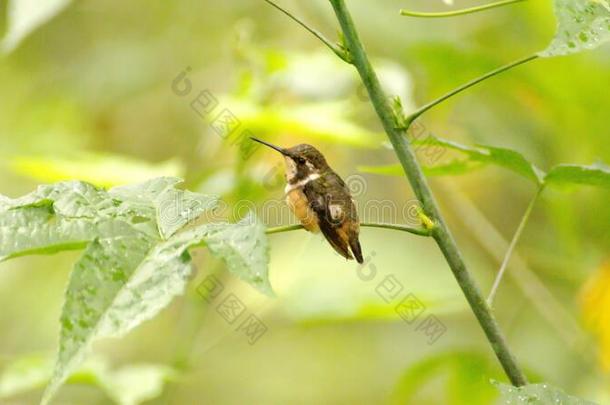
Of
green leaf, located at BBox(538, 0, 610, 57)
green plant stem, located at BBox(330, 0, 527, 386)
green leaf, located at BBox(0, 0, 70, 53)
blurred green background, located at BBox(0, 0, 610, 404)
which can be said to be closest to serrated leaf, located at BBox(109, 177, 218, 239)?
green plant stem, located at BBox(330, 0, 527, 386)

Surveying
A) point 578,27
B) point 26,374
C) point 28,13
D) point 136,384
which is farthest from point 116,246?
point 26,374

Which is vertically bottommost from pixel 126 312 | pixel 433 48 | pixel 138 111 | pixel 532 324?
pixel 532 324

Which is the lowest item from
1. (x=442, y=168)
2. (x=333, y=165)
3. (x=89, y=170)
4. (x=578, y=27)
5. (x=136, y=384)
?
(x=333, y=165)

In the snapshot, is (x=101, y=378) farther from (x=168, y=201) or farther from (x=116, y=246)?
(x=116, y=246)

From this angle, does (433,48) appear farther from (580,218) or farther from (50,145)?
(50,145)

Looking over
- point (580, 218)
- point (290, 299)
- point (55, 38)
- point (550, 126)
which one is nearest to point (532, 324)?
point (580, 218)

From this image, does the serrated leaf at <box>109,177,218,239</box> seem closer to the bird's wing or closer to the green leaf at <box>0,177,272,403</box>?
the green leaf at <box>0,177,272,403</box>
